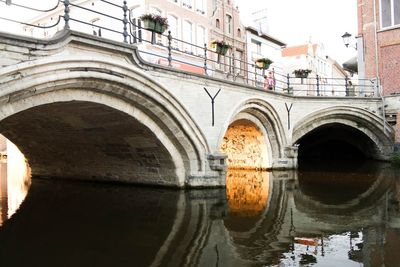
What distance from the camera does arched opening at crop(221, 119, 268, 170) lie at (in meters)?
15.7

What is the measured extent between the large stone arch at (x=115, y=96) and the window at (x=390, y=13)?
1333 centimetres

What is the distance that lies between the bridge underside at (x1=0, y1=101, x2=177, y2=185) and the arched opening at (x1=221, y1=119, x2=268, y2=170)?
16.1 ft

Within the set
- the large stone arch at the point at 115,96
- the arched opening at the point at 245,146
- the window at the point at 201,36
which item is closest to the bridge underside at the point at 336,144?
the arched opening at the point at 245,146

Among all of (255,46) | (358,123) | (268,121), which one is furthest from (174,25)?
(358,123)

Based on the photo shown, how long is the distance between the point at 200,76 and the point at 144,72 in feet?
7.80

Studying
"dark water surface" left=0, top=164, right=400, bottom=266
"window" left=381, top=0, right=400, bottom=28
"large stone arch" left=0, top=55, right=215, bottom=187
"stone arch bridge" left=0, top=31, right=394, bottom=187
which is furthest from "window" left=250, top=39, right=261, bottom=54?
"large stone arch" left=0, top=55, right=215, bottom=187

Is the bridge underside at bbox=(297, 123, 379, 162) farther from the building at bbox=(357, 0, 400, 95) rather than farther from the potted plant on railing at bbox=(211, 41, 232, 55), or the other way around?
the potted plant on railing at bbox=(211, 41, 232, 55)

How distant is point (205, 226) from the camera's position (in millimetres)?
7258

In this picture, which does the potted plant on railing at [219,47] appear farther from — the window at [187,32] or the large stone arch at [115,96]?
the window at [187,32]

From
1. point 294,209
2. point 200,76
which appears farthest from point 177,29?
point 294,209

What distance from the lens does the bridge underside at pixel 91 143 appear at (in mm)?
10258

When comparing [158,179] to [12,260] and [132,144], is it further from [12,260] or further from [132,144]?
[12,260]

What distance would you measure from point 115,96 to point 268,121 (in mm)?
7789

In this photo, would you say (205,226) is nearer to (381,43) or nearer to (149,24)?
(149,24)
